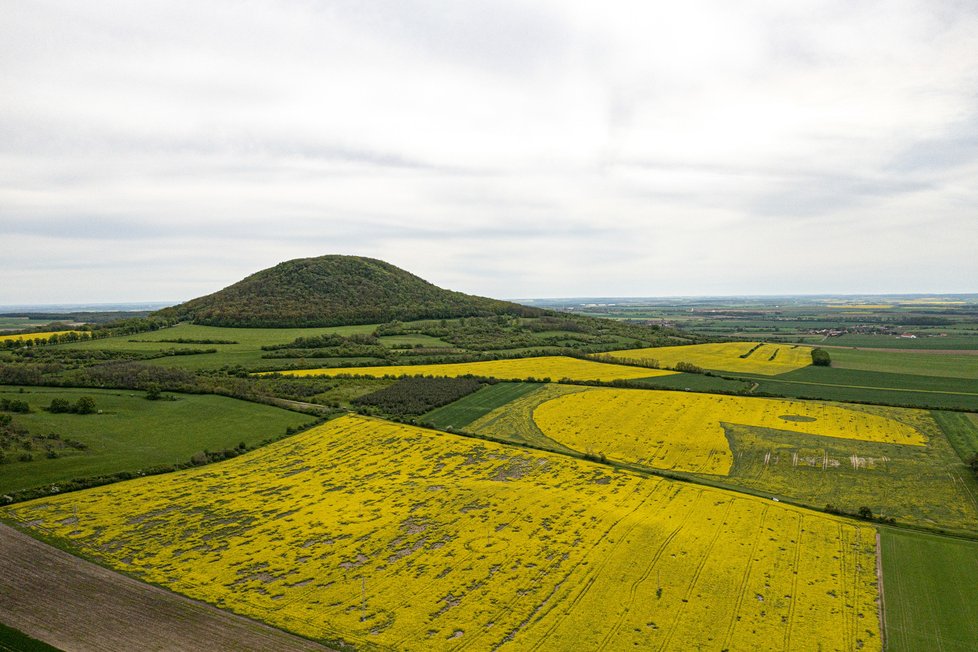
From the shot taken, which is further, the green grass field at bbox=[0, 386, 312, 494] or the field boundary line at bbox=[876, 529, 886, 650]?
the green grass field at bbox=[0, 386, 312, 494]

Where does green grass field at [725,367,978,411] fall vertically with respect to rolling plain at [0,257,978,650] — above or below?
above

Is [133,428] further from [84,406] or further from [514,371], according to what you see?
[514,371]

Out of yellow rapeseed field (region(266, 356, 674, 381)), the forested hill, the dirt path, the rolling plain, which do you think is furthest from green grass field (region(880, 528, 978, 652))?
the forested hill

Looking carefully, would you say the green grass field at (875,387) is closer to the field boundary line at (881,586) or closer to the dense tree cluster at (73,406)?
the field boundary line at (881,586)

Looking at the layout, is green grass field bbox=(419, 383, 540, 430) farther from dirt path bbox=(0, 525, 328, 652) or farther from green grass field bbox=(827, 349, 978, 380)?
green grass field bbox=(827, 349, 978, 380)

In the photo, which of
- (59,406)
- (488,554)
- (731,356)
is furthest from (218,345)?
(731,356)

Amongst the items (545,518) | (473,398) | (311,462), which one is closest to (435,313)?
(473,398)
